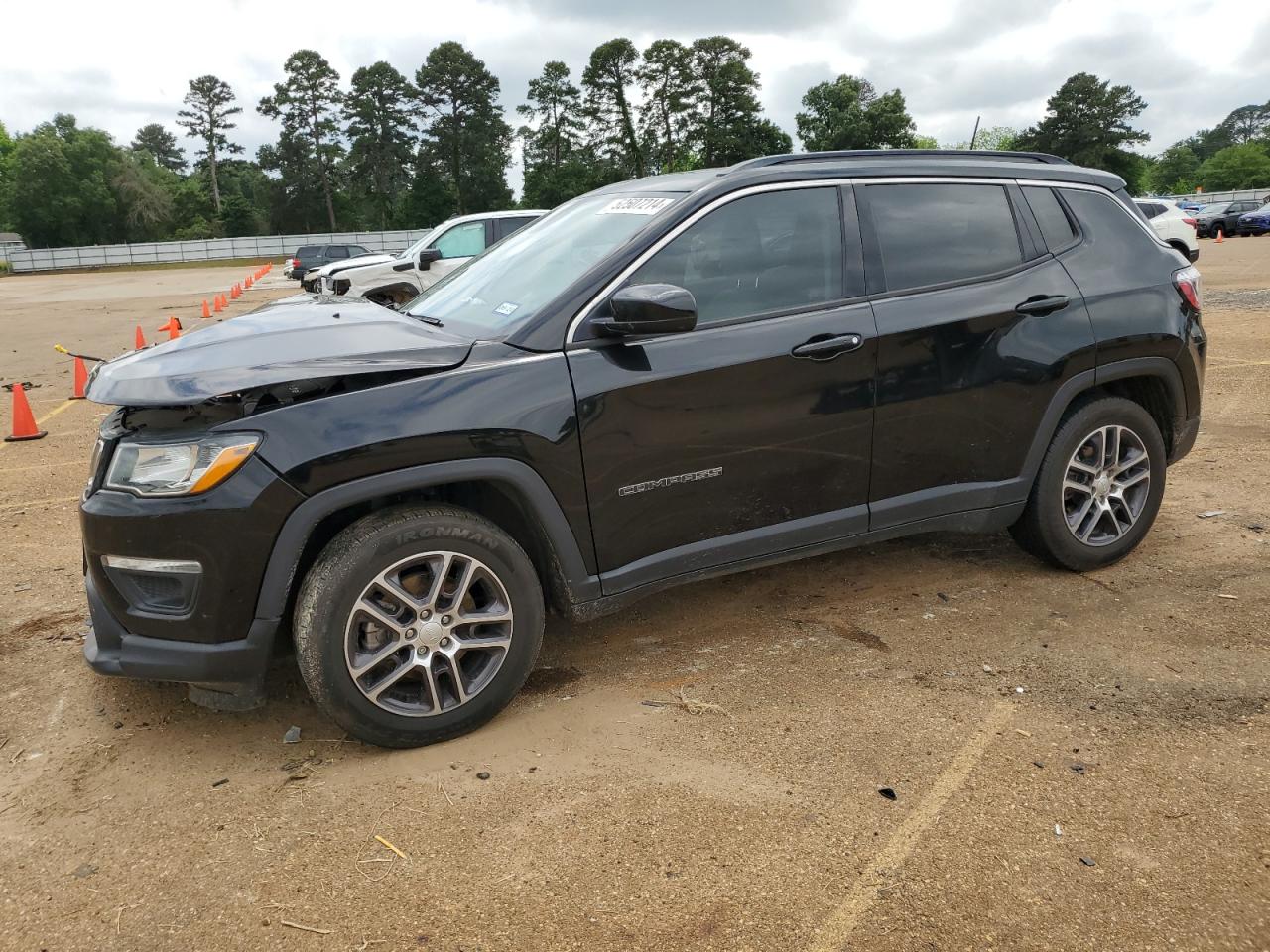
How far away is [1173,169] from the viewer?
112 metres

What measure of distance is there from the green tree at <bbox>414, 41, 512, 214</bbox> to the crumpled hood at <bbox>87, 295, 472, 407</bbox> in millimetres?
79972

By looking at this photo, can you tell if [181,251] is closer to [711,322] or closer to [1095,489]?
[711,322]

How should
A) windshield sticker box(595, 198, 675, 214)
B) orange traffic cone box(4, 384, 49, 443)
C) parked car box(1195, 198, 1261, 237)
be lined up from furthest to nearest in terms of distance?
parked car box(1195, 198, 1261, 237)
orange traffic cone box(4, 384, 49, 443)
windshield sticker box(595, 198, 675, 214)

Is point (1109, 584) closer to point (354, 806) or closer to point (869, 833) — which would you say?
point (869, 833)

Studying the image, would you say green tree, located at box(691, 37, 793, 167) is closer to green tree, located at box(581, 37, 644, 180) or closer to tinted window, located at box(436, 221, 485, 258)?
green tree, located at box(581, 37, 644, 180)

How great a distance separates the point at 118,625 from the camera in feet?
9.84

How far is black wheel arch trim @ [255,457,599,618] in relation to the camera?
2.87 metres

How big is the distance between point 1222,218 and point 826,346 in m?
40.4

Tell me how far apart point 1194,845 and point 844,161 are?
8.89ft

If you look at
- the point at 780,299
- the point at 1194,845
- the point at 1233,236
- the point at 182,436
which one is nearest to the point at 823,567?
the point at 780,299

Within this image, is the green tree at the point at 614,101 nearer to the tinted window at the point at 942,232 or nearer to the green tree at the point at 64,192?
the green tree at the point at 64,192

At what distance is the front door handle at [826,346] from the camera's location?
350 centimetres

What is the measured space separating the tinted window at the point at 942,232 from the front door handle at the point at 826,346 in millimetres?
336

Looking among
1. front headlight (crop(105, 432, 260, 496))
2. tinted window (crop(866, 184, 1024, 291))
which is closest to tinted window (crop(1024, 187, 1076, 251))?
tinted window (crop(866, 184, 1024, 291))
